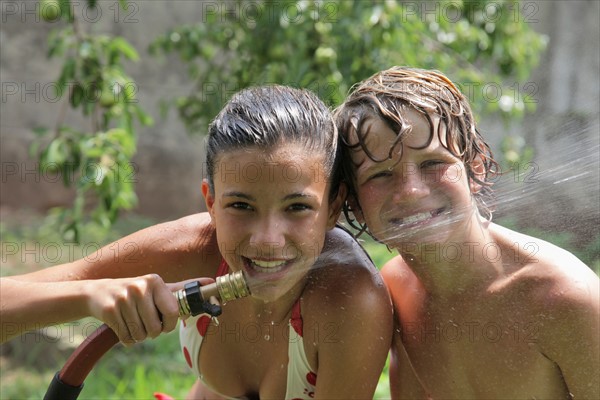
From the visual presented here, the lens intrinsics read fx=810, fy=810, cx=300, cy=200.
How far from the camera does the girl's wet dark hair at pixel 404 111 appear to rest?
6.40 feet

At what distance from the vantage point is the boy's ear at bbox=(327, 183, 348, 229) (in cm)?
204

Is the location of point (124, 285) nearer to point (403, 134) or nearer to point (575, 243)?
point (403, 134)

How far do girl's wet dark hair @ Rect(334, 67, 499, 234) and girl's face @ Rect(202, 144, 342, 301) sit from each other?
0.44ft

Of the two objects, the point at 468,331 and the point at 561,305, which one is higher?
the point at 561,305

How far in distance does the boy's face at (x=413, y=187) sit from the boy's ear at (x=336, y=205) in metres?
0.09

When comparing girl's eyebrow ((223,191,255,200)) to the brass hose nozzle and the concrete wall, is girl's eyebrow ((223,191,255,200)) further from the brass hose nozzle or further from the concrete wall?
the concrete wall

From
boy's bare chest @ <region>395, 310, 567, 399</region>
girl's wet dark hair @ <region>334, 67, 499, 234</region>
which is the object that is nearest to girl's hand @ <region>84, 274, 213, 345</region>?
girl's wet dark hair @ <region>334, 67, 499, 234</region>

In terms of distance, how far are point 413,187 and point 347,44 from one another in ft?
4.17

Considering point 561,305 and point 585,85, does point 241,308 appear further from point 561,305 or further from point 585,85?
point 585,85

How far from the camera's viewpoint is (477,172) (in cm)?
207

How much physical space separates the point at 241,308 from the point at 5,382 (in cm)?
206

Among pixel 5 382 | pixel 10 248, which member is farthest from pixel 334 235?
pixel 10 248

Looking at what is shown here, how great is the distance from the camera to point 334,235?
2121mm

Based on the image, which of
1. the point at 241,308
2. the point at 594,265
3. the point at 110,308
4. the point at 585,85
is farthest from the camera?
the point at 585,85
